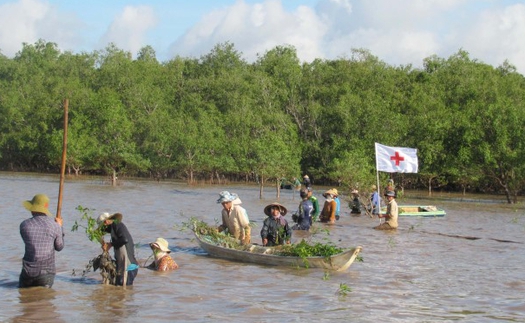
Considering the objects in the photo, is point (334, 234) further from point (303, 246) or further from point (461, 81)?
point (461, 81)

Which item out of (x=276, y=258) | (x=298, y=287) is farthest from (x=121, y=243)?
(x=276, y=258)

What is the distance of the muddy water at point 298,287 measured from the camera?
34.8 ft

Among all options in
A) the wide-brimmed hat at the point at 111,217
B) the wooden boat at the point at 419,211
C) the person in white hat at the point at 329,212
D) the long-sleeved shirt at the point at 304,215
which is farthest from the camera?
the wooden boat at the point at 419,211

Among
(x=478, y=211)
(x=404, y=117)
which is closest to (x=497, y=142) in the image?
(x=478, y=211)

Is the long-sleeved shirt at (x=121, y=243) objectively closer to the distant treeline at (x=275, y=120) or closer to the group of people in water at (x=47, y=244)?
the group of people in water at (x=47, y=244)

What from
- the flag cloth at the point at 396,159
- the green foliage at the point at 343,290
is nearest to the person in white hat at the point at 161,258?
the green foliage at the point at 343,290

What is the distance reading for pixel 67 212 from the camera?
2680cm

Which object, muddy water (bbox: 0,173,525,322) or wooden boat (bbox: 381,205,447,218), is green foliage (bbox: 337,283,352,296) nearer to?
muddy water (bbox: 0,173,525,322)

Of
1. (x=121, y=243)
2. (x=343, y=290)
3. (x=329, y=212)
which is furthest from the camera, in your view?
(x=329, y=212)

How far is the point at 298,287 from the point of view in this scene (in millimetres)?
12656

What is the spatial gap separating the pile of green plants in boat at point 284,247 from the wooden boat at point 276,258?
0.07 meters

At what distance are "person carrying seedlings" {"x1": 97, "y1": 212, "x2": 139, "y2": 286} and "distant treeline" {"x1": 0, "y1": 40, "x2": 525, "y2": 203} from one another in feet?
89.7

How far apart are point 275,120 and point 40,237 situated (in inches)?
1969

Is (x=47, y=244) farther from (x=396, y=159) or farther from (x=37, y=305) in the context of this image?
(x=396, y=159)
